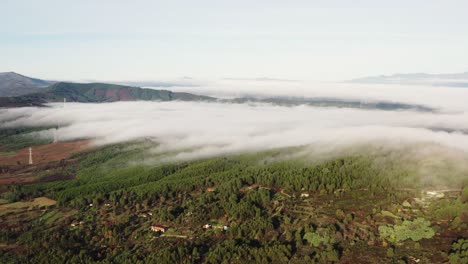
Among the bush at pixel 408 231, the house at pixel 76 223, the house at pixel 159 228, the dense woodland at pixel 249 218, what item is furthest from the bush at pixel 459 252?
the house at pixel 76 223

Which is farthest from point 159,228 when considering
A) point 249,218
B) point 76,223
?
point 76,223

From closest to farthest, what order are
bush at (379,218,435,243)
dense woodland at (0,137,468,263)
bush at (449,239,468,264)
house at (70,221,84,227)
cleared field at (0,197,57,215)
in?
bush at (449,239,468,264), dense woodland at (0,137,468,263), bush at (379,218,435,243), house at (70,221,84,227), cleared field at (0,197,57,215)

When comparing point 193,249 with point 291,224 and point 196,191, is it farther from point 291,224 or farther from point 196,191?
point 196,191

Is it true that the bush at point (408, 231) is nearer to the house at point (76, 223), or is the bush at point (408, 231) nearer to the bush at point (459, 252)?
the bush at point (459, 252)

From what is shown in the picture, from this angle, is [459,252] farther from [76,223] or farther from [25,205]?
[25,205]

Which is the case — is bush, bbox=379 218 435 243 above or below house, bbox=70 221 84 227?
above

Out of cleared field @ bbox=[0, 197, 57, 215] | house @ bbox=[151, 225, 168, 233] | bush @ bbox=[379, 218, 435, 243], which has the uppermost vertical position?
bush @ bbox=[379, 218, 435, 243]

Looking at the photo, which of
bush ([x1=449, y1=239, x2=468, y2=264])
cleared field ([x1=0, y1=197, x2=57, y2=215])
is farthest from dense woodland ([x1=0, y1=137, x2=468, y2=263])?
cleared field ([x1=0, y1=197, x2=57, y2=215])

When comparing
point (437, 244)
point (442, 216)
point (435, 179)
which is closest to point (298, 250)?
point (437, 244)

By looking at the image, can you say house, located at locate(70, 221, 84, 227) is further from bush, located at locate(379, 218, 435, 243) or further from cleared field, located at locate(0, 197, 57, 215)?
bush, located at locate(379, 218, 435, 243)
